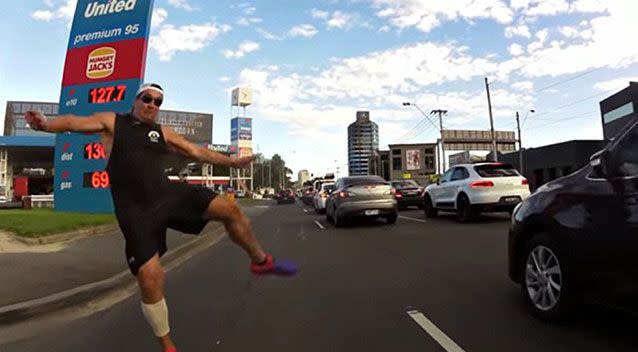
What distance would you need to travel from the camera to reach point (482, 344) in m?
3.86

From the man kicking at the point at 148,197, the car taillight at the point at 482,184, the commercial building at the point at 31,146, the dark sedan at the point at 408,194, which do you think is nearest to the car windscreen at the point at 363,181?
the car taillight at the point at 482,184

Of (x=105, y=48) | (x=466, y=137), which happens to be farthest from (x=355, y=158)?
(x=105, y=48)

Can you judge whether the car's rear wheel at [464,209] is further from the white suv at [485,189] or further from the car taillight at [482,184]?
the car taillight at [482,184]

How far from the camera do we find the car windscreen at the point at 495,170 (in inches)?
542

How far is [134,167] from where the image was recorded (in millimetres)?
3381

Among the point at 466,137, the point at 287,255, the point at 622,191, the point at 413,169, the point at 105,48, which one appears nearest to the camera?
the point at 622,191

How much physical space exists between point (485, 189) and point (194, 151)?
440 inches

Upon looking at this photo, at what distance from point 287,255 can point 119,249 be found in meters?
3.35

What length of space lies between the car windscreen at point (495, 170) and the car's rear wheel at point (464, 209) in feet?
2.80

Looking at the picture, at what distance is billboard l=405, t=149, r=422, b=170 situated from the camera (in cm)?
10375

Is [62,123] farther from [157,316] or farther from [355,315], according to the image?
[355,315]

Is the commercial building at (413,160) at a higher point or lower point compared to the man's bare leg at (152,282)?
higher

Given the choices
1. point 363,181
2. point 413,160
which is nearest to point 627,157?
point 363,181

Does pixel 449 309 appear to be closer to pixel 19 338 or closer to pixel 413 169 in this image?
pixel 19 338
